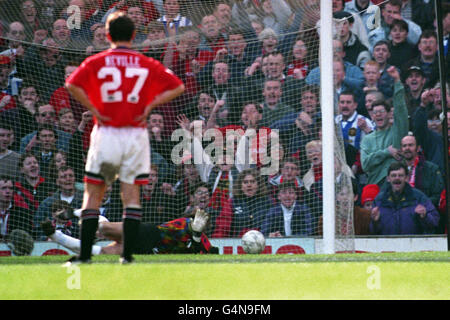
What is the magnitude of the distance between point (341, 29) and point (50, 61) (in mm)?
4275

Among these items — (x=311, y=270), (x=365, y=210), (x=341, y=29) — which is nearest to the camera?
(x=311, y=270)

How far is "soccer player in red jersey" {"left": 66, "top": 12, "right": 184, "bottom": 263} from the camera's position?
17.3 feet

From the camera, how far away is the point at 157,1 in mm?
10969

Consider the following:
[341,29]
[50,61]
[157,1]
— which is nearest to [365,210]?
[341,29]

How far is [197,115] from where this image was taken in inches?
446

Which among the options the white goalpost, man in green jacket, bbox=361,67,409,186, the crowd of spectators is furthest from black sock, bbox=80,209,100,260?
man in green jacket, bbox=361,67,409,186

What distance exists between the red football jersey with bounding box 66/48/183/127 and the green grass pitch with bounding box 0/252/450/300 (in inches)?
41.4

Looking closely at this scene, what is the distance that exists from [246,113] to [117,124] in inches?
233

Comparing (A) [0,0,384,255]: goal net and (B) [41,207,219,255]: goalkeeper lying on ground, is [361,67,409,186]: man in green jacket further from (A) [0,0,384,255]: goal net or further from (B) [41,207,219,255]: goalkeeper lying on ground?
(B) [41,207,219,255]: goalkeeper lying on ground

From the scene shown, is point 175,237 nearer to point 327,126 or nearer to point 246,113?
point 327,126

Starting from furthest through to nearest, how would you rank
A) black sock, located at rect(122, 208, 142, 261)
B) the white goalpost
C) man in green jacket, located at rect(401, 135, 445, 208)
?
man in green jacket, located at rect(401, 135, 445, 208) → the white goalpost → black sock, located at rect(122, 208, 142, 261)

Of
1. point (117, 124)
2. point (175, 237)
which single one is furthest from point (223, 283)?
point (175, 237)

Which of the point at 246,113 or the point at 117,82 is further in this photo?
the point at 246,113
